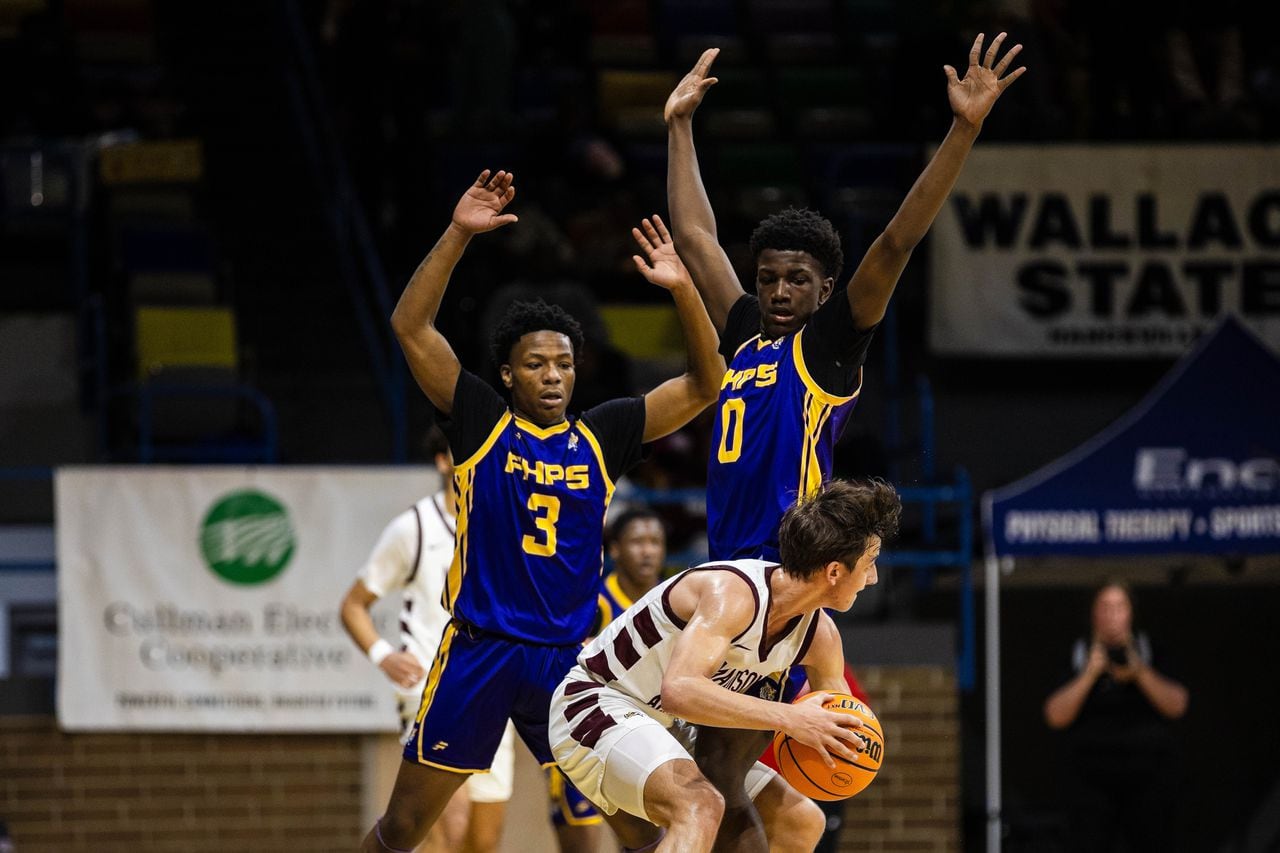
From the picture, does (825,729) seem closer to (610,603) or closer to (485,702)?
(485,702)

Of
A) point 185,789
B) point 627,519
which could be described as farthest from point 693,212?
point 185,789

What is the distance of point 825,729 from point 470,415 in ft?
5.98

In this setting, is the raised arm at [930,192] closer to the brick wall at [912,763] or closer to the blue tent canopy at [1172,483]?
the blue tent canopy at [1172,483]

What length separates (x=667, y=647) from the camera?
562 centimetres

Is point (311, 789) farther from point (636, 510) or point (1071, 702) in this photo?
point (1071, 702)

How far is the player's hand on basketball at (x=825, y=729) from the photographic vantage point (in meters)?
5.27

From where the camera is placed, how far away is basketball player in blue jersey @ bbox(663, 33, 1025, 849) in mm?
5758

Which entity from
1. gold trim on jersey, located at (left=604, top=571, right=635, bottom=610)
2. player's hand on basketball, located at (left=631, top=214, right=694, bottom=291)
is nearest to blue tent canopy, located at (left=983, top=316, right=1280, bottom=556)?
gold trim on jersey, located at (left=604, top=571, right=635, bottom=610)

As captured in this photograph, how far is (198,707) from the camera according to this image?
34.0ft

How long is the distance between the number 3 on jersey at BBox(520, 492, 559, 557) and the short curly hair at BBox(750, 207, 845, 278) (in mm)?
1071

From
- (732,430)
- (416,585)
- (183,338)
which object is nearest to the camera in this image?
(732,430)

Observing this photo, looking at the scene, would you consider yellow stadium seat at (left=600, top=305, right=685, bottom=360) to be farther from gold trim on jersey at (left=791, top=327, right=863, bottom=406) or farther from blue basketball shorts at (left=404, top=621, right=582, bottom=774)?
gold trim on jersey at (left=791, top=327, right=863, bottom=406)

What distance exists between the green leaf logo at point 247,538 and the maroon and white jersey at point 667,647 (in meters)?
4.75

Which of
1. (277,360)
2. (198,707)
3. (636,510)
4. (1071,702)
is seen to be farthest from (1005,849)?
(277,360)
